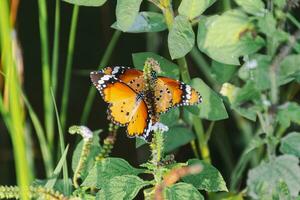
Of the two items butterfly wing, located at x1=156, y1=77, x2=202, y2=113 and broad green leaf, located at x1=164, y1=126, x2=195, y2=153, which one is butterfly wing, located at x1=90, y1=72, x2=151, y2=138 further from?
broad green leaf, located at x1=164, y1=126, x2=195, y2=153

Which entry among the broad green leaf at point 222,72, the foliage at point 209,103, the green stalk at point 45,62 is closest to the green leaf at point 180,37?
the foliage at point 209,103

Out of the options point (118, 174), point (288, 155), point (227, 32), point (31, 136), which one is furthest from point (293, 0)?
point (31, 136)

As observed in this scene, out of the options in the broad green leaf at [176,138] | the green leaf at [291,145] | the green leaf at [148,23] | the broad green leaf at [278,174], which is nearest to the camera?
the broad green leaf at [278,174]

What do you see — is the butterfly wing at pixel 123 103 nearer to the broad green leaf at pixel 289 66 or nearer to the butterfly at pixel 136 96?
the butterfly at pixel 136 96

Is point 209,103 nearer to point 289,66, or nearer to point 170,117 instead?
point 170,117

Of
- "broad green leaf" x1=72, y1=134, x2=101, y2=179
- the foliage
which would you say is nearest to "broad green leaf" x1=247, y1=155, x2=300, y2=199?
the foliage

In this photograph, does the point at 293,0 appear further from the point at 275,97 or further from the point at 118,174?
the point at 118,174

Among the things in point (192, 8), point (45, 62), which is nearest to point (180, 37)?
point (192, 8)
